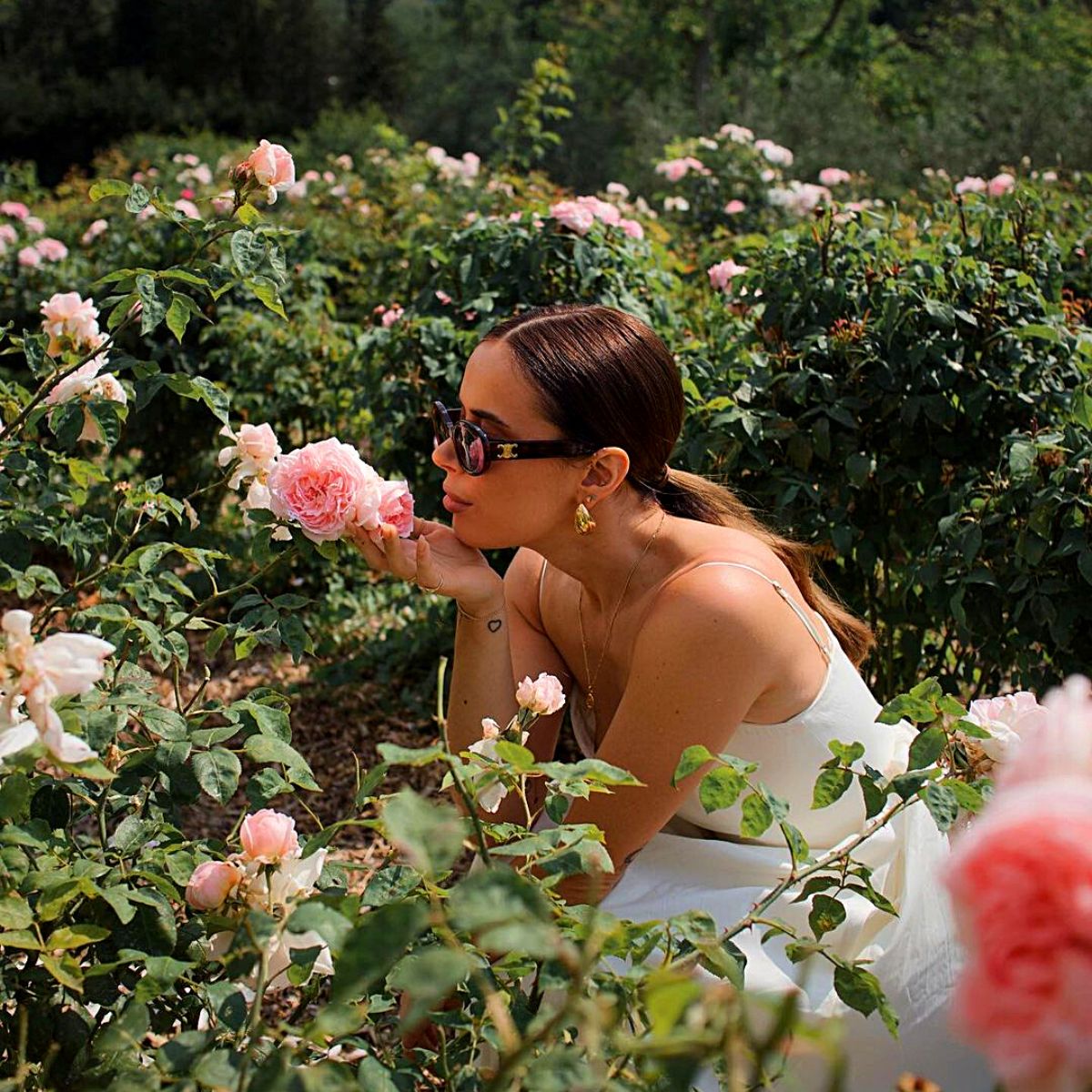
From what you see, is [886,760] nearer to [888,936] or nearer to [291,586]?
[888,936]

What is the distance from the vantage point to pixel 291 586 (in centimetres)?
444

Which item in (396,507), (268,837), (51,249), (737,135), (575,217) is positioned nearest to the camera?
(268,837)

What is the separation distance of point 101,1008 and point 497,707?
827 millimetres

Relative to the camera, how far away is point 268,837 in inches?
46.7

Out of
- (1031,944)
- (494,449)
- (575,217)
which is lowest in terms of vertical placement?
(575,217)

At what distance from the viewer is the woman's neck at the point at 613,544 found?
1967mm

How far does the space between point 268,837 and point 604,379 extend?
0.90 metres

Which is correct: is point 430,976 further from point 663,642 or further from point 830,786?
point 663,642

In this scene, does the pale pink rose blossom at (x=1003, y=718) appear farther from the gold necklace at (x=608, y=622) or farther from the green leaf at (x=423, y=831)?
the green leaf at (x=423, y=831)

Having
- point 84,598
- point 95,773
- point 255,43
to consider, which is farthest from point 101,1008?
point 255,43

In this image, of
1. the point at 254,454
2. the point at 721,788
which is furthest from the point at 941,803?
the point at 254,454

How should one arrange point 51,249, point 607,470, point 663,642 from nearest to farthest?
point 663,642 → point 607,470 → point 51,249

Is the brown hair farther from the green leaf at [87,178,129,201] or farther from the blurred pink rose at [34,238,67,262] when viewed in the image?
the blurred pink rose at [34,238,67,262]

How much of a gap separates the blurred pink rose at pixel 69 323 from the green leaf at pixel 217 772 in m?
0.78
